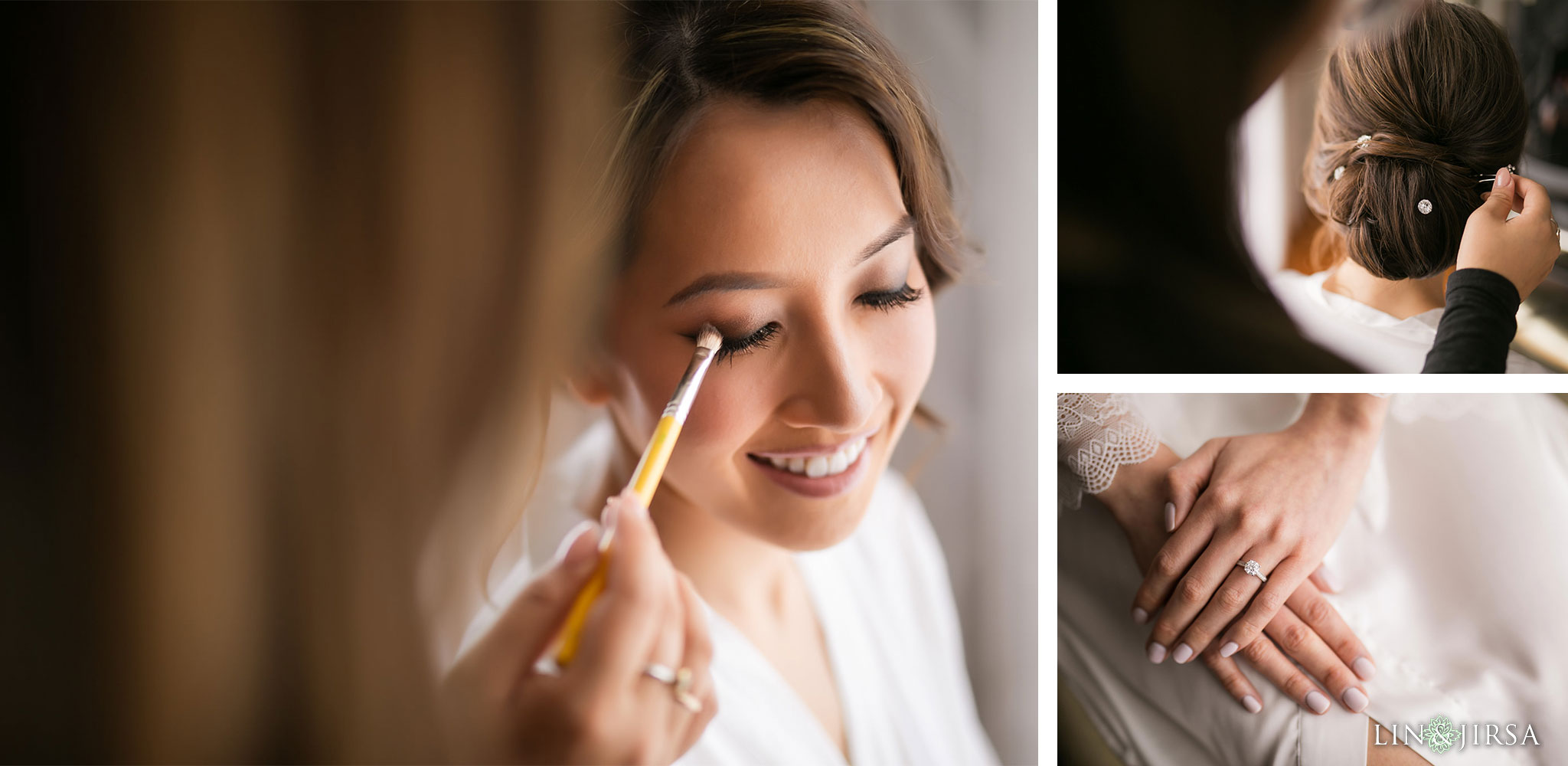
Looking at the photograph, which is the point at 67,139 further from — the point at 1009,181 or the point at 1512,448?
the point at 1512,448

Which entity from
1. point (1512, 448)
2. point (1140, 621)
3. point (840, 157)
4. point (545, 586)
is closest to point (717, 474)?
point (545, 586)

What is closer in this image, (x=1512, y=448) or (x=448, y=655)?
(x=448, y=655)

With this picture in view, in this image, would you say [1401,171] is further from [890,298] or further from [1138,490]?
[890,298]

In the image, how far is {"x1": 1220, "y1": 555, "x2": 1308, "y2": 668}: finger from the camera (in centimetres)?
75

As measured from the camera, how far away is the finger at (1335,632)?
75 cm

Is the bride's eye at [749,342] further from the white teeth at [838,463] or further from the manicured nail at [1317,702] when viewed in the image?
the manicured nail at [1317,702]

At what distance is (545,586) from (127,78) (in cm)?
49

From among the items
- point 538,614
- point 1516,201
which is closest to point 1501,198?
point 1516,201

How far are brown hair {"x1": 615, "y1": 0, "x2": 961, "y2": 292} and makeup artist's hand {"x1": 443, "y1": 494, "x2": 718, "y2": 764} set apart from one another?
23 cm

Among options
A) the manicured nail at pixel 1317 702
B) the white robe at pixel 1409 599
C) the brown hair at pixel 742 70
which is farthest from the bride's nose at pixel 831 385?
the manicured nail at pixel 1317 702

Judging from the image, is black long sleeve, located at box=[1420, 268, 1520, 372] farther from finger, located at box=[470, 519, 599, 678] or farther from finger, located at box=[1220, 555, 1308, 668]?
finger, located at box=[470, 519, 599, 678]

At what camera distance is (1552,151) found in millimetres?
754

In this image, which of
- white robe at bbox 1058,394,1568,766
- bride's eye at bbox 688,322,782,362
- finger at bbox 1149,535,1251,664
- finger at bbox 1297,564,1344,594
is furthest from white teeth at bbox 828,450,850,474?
finger at bbox 1297,564,1344,594

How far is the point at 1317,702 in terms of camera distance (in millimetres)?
749
